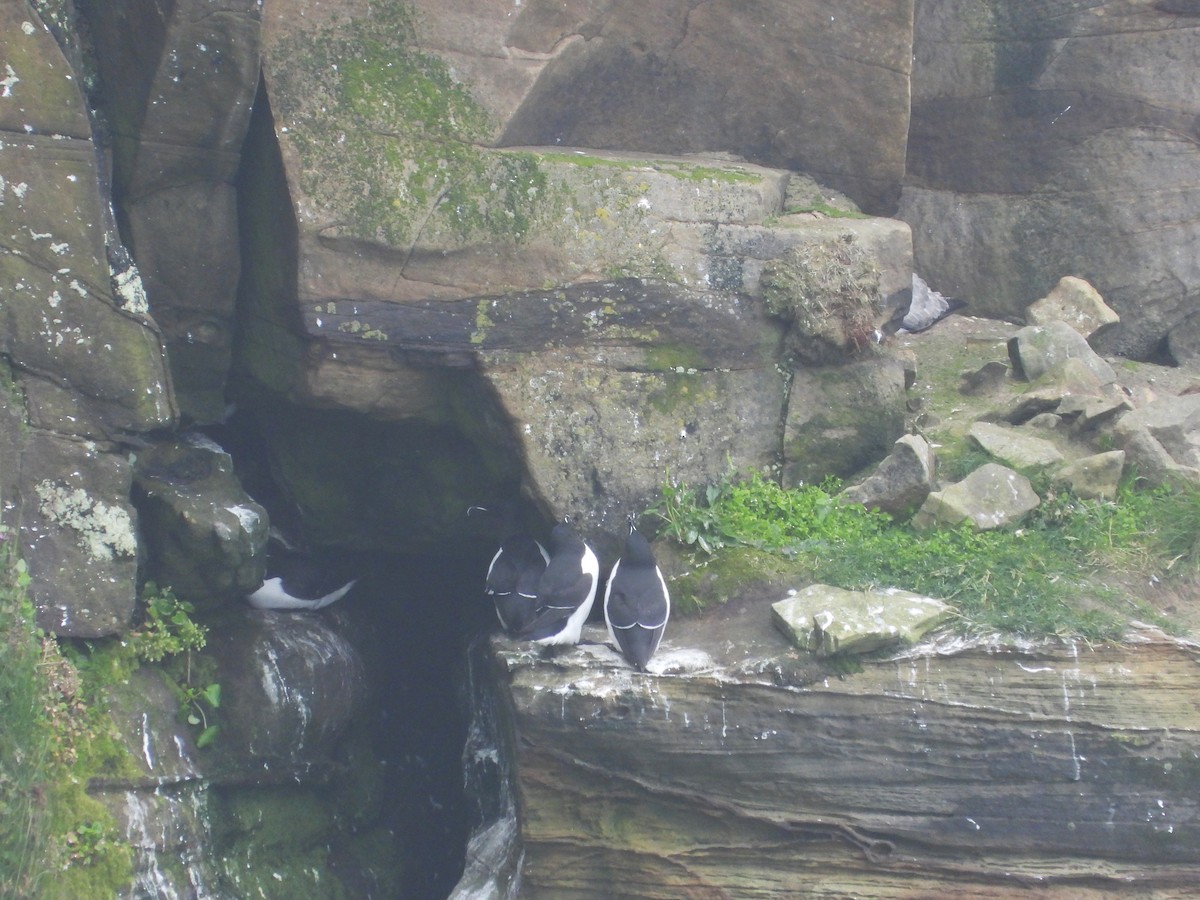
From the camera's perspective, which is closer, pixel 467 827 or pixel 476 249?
pixel 476 249

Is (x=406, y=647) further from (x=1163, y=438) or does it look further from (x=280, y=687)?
(x=1163, y=438)

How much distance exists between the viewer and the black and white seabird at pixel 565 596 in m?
6.46

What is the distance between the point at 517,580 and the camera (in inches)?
274

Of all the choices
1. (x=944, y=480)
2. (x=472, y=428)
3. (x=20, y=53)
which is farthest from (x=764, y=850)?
(x=20, y=53)

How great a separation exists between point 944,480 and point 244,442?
4.28 meters

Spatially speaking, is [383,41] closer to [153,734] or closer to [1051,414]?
[153,734]

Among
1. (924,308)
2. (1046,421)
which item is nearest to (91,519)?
(1046,421)

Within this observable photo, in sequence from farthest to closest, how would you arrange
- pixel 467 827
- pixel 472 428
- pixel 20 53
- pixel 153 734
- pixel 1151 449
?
pixel 467 827 → pixel 472 428 → pixel 1151 449 → pixel 153 734 → pixel 20 53

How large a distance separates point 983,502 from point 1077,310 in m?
2.74

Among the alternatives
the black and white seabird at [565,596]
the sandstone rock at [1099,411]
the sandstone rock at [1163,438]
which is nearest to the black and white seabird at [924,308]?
the sandstone rock at [1099,411]

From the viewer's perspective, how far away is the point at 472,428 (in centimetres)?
732

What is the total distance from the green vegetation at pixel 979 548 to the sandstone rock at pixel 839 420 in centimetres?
35

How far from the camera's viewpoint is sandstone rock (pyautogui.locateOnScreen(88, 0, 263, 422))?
6.36 m

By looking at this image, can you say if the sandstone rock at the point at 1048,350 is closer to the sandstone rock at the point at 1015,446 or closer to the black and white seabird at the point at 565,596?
the sandstone rock at the point at 1015,446
